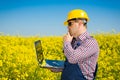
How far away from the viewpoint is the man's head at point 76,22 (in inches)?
149

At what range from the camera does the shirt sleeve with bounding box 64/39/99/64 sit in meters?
3.66

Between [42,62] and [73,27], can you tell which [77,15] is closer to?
[73,27]

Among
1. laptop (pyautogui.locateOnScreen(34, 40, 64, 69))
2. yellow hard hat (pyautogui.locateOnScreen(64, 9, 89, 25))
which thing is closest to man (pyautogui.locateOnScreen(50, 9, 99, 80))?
yellow hard hat (pyautogui.locateOnScreen(64, 9, 89, 25))

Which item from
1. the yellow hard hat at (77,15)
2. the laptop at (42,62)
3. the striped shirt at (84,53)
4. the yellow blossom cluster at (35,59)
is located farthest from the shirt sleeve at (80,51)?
the yellow blossom cluster at (35,59)

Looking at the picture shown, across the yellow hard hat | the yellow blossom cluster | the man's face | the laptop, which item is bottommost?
the yellow blossom cluster

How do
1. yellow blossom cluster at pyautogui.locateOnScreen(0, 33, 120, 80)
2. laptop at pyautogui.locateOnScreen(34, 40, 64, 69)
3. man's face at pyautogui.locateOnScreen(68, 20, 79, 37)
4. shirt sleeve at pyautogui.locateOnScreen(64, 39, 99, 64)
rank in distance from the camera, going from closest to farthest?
1. shirt sleeve at pyautogui.locateOnScreen(64, 39, 99, 64)
2. man's face at pyautogui.locateOnScreen(68, 20, 79, 37)
3. laptop at pyautogui.locateOnScreen(34, 40, 64, 69)
4. yellow blossom cluster at pyautogui.locateOnScreen(0, 33, 120, 80)

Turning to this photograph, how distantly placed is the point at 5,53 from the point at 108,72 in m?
3.06

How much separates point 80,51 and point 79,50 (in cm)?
1

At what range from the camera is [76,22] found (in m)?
3.82

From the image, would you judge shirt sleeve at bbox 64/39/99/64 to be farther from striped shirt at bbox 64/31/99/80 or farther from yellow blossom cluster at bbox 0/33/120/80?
yellow blossom cluster at bbox 0/33/120/80

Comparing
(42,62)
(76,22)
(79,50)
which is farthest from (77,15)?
(42,62)

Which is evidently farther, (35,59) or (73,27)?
(35,59)

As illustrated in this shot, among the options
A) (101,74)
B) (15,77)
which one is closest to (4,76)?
(15,77)

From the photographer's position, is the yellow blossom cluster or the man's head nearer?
the man's head
